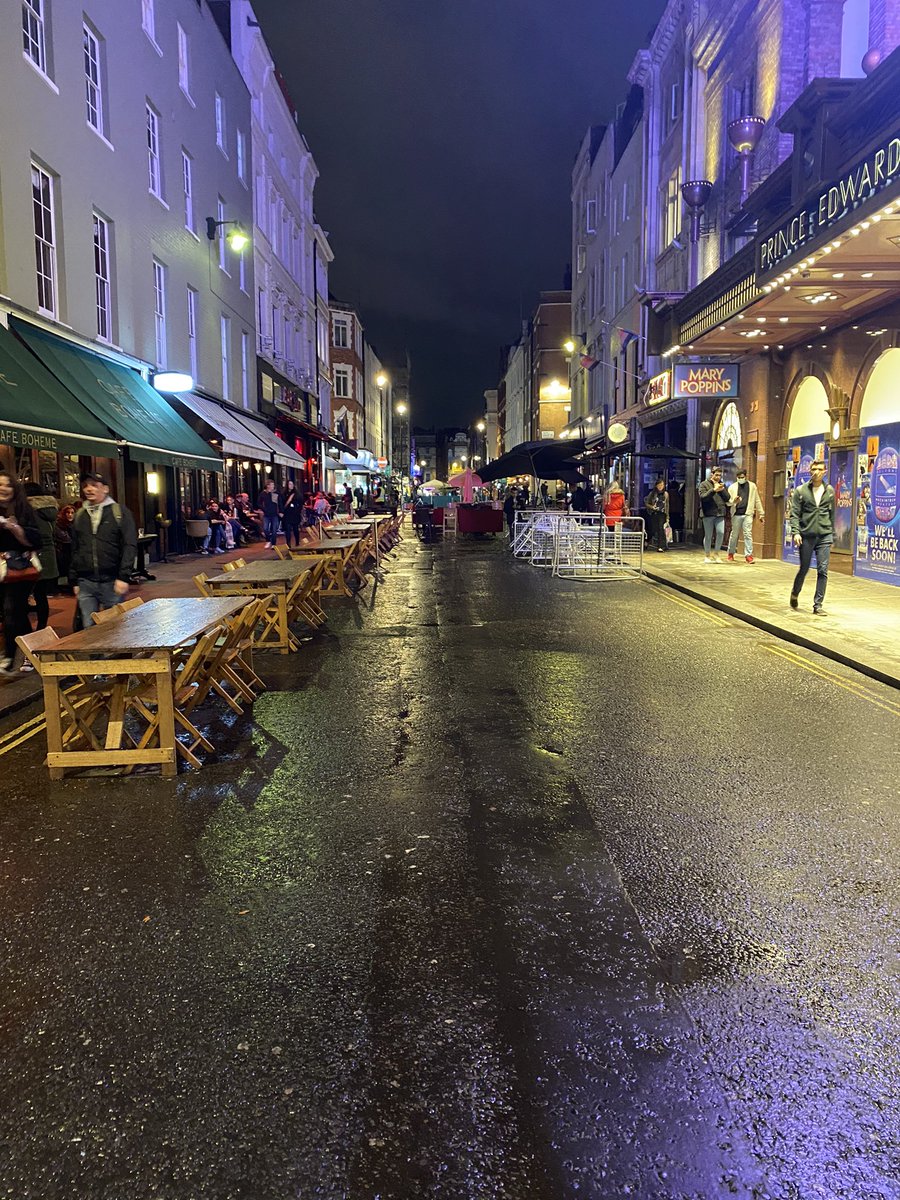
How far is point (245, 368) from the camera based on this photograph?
2852 cm

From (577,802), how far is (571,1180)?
9.73ft

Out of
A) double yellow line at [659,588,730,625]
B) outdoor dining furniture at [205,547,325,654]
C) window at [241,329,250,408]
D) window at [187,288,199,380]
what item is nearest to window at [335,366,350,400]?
window at [241,329,250,408]

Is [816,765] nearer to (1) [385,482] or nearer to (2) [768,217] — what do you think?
(2) [768,217]

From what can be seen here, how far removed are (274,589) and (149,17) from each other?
16417 millimetres

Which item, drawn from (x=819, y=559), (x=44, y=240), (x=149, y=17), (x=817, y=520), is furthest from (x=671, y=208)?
(x=44, y=240)

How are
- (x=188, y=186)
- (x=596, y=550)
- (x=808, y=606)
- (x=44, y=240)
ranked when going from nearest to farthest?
(x=808, y=606) → (x=44, y=240) → (x=596, y=550) → (x=188, y=186)

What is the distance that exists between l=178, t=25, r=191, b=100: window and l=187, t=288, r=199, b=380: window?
494 centimetres

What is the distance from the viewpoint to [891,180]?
29.3ft

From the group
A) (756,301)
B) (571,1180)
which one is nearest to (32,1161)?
(571,1180)

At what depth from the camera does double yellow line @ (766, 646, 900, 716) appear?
745 centimetres

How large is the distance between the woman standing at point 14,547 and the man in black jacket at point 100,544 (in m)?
0.79

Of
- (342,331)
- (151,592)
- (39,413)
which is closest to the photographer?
(39,413)

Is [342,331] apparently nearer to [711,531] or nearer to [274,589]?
[711,531]

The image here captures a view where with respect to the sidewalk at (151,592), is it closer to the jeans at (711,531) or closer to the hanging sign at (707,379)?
the jeans at (711,531)
